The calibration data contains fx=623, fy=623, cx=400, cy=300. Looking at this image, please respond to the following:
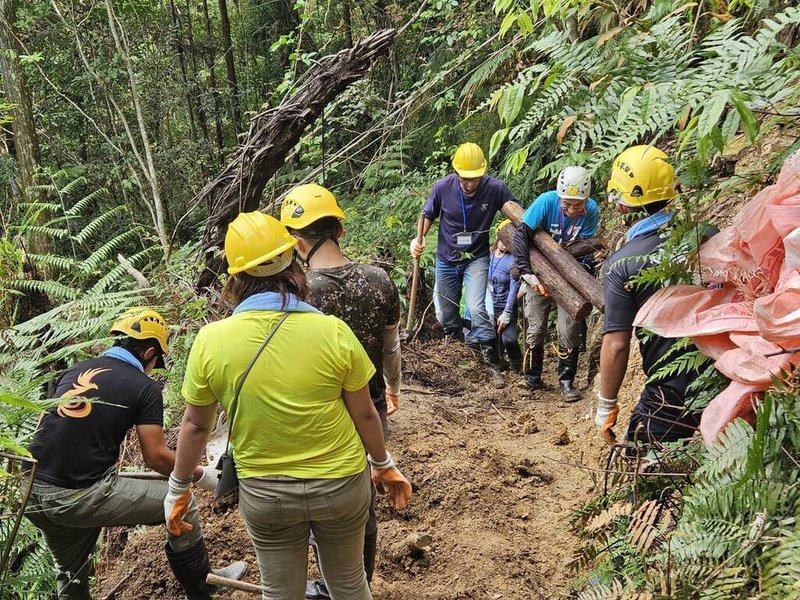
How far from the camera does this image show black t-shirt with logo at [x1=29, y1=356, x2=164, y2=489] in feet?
11.3

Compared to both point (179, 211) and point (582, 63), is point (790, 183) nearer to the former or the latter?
point (582, 63)

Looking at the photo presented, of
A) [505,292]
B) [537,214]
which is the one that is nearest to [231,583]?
[537,214]

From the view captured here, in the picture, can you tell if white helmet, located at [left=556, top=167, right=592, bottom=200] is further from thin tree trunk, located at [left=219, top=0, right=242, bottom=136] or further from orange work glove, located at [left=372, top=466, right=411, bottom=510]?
thin tree trunk, located at [left=219, top=0, right=242, bottom=136]

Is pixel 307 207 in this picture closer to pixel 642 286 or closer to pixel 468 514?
pixel 642 286

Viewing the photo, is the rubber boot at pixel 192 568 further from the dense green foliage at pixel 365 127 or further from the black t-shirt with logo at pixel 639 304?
the black t-shirt with logo at pixel 639 304

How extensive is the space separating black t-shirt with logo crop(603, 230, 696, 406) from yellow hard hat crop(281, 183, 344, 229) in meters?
1.45

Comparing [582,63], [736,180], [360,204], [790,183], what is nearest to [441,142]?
[360,204]

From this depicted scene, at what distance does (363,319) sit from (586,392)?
383cm

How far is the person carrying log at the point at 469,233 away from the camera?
21.0 feet

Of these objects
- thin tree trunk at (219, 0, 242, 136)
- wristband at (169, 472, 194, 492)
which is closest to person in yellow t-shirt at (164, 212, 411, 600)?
wristband at (169, 472, 194, 492)

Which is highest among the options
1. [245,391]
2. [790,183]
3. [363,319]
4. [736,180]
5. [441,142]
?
[790,183]

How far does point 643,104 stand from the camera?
2498 mm

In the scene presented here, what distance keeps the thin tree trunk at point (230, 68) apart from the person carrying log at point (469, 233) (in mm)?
9404

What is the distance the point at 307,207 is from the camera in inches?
123
